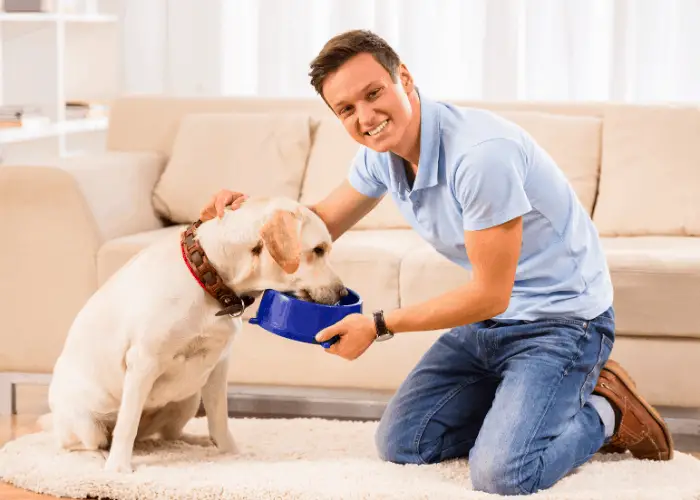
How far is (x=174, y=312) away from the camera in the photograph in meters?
2.14

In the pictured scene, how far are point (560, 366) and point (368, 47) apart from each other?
77cm

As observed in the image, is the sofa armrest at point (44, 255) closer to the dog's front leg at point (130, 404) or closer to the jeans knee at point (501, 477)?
the dog's front leg at point (130, 404)

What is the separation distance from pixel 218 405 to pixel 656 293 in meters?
1.13

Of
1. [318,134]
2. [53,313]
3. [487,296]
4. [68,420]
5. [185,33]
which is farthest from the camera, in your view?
[185,33]

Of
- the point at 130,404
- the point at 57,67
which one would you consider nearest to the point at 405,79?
the point at 130,404

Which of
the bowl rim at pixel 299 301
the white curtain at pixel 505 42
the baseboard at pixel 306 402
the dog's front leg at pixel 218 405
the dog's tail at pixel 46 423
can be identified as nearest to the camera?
the bowl rim at pixel 299 301

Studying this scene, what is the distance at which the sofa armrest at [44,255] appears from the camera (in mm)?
2865

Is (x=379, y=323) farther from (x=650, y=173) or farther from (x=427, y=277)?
(x=650, y=173)

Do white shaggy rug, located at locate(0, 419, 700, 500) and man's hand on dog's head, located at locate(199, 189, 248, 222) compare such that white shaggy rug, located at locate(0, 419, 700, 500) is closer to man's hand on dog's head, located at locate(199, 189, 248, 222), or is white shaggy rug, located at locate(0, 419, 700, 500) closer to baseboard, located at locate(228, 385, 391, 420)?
baseboard, located at locate(228, 385, 391, 420)

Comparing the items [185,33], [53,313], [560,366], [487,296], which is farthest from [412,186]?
[185,33]

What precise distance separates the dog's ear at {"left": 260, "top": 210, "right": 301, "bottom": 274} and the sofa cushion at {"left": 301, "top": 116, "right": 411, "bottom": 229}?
1229 mm

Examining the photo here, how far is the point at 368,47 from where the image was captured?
2000 mm

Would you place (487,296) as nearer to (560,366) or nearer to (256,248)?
(560,366)

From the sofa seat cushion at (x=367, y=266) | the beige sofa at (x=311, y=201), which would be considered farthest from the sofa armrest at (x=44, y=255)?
the sofa seat cushion at (x=367, y=266)
